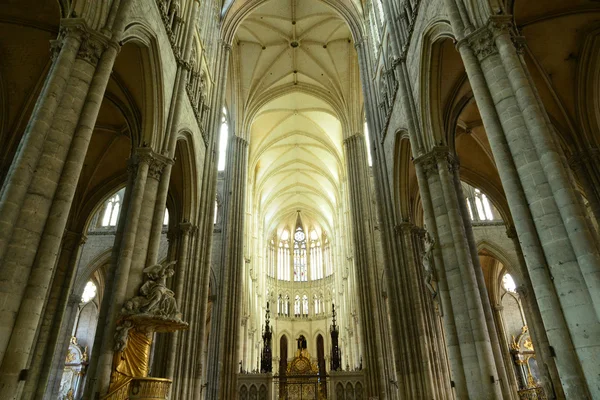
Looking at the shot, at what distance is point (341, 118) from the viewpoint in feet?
89.8

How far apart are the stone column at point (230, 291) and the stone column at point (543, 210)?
15995 mm

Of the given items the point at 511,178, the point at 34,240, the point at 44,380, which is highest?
the point at 511,178

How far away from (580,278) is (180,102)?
1046 cm

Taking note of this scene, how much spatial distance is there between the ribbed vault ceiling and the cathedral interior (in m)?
0.15

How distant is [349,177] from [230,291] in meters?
9.71

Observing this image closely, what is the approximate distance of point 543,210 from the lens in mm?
6078

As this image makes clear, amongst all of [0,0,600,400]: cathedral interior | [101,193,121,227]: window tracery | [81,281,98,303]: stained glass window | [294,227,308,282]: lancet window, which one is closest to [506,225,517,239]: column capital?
[0,0,600,400]: cathedral interior

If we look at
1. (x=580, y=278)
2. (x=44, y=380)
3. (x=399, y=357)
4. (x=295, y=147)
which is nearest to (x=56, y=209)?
(x=580, y=278)

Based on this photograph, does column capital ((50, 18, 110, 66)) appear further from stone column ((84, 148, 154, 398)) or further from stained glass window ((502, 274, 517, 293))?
stained glass window ((502, 274, 517, 293))

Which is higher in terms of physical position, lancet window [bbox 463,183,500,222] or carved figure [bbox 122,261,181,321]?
lancet window [bbox 463,183,500,222]

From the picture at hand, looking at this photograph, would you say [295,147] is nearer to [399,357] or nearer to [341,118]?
[341,118]

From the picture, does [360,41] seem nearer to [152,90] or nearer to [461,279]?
[152,90]

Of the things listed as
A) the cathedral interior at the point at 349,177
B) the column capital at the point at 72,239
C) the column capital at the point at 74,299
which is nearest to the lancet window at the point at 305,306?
the cathedral interior at the point at 349,177

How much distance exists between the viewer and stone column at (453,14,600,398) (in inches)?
211
